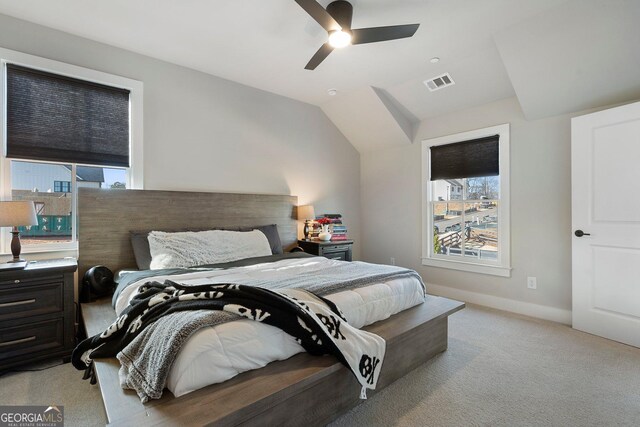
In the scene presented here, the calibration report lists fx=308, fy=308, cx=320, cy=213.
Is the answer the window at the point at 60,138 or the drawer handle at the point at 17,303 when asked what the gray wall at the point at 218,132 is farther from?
the drawer handle at the point at 17,303

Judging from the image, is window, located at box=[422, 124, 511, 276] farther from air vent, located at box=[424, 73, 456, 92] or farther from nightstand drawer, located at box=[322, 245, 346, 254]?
nightstand drawer, located at box=[322, 245, 346, 254]

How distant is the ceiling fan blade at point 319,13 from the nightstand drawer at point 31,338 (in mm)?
2816

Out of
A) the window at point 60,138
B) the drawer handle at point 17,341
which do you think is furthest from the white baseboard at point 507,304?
the drawer handle at point 17,341

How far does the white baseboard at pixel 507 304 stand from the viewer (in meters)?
3.14

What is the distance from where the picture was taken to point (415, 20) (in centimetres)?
257

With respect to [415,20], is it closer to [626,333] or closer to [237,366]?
[237,366]

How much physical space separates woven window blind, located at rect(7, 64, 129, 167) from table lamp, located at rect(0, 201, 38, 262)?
0.54m

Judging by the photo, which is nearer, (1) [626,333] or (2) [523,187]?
(1) [626,333]

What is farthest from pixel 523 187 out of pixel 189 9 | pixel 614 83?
pixel 189 9

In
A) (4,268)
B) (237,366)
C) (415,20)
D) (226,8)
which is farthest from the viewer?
(415,20)

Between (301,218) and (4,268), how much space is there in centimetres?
284

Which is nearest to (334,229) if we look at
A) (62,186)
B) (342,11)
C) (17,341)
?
(342,11)

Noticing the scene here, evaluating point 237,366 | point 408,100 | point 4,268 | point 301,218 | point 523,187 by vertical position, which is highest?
point 408,100

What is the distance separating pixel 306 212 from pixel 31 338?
9.31ft
